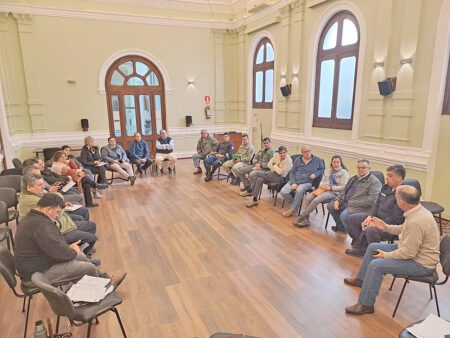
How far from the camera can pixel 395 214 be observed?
3418mm

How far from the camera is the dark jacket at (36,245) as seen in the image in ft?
7.90

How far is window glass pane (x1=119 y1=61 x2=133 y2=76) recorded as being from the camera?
9.20 metres

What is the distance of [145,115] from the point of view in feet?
31.9

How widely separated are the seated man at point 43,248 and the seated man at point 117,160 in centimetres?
466

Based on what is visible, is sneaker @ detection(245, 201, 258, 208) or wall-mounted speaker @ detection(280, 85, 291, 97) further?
wall-mounted speaker @ detection(280, 85, 291, 97)

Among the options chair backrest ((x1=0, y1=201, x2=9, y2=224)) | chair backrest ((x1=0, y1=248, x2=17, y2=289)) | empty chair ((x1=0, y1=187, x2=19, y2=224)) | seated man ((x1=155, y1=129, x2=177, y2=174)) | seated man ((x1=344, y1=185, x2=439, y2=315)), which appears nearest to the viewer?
chair backrest ((x1=0, y1=248, x2=17, y2=289))

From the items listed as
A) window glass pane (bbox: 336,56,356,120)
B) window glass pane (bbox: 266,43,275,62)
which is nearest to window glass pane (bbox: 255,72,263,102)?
window glass pane (bbox: 266,43,275,62)

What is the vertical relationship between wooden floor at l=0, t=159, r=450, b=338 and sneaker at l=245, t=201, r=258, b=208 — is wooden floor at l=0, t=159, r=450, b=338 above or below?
below

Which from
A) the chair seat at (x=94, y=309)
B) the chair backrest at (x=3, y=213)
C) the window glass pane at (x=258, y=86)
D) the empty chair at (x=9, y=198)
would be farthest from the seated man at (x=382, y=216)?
the window glass pane at (x=258, y=86)

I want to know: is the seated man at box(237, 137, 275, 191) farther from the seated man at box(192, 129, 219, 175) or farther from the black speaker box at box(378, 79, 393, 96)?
the black speaker box at box(378, 79, 393, 96)

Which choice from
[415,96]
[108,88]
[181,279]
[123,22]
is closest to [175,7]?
[123,22]

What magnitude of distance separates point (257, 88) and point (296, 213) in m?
5.45

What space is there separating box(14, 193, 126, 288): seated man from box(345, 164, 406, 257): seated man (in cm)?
300

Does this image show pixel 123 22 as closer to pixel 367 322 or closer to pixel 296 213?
pixel 296 213
